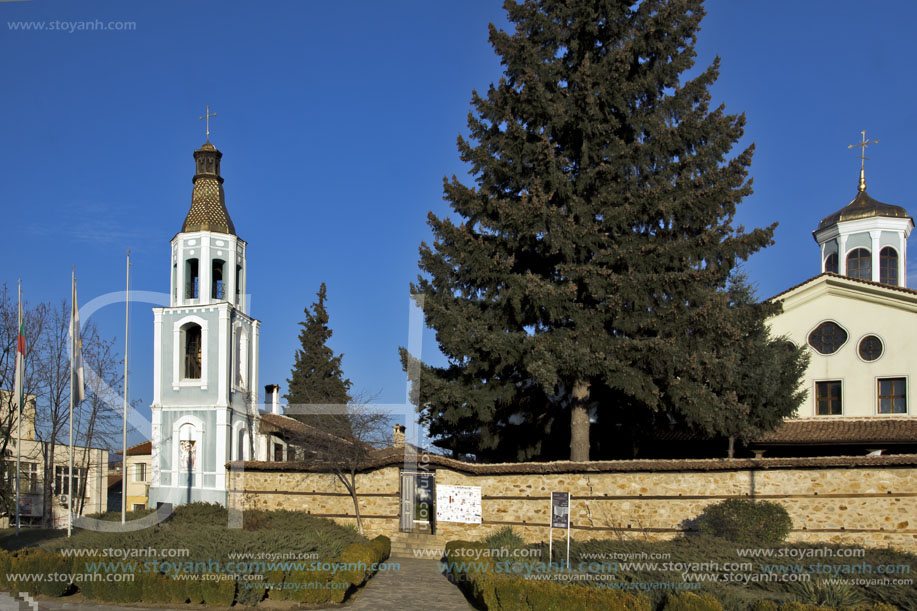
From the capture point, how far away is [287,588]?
47.0 feet

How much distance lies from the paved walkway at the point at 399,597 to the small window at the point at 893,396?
19.5m

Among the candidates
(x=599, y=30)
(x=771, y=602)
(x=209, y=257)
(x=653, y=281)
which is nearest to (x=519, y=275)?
(x=653, y=281)

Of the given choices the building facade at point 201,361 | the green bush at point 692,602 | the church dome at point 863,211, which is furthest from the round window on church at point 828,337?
the building facade at point 201,361

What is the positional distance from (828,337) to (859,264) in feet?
30.0

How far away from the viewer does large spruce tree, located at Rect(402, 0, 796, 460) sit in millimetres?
20328

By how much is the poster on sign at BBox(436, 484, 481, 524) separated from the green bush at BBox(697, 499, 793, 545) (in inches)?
237

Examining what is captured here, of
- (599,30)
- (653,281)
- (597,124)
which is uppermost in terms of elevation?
(599,30)

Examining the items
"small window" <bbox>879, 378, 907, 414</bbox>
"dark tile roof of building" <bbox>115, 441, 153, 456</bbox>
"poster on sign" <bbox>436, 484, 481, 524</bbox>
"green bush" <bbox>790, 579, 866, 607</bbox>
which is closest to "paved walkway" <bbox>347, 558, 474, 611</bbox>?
"poster on sign" <bbox>436, 484, 481, 524</bbox>

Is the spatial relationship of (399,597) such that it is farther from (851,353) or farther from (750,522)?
(851,353)

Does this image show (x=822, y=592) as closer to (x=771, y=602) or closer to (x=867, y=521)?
(x=771, y=602)

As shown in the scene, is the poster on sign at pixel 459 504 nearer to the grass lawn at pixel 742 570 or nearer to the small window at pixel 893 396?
the grass lawn at pixel 742 570

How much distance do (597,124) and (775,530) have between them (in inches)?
444

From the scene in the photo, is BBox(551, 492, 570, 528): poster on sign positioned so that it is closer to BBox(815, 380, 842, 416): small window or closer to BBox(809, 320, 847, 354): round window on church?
BBox(815, 380, 842, 416): small window

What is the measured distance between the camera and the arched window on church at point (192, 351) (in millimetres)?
29547
